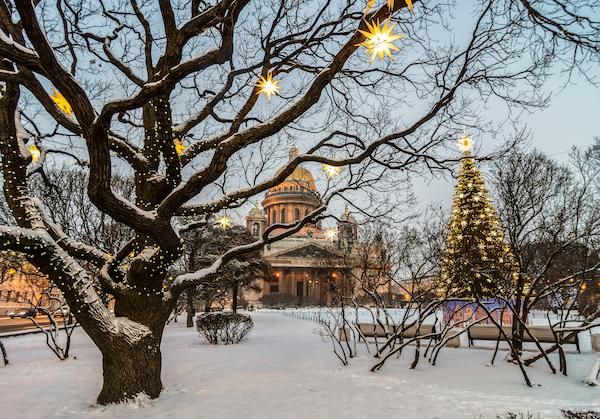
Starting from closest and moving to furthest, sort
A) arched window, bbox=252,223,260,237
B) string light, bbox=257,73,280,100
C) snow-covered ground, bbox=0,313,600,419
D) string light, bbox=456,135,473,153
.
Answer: snow-covered ground, bbox=0,313,600,419
string light, bbox=257,73,280,100
string light, bbox=456,135,473,153
arched window, bbox=252,223,260,237

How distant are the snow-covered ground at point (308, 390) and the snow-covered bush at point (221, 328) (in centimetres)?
453

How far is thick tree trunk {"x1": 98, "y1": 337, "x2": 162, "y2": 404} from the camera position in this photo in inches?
216

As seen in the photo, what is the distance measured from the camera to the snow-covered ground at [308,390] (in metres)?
5.40

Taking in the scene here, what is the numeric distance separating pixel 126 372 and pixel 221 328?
30.8 feet

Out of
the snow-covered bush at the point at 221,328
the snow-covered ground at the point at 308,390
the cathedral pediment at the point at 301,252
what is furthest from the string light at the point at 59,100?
the cathedral pediment at the point at 301,252

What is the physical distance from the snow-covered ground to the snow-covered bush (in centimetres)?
453

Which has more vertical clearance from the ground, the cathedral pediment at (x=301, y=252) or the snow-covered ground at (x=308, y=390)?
the cathedral pediment at (x=301, y=252)

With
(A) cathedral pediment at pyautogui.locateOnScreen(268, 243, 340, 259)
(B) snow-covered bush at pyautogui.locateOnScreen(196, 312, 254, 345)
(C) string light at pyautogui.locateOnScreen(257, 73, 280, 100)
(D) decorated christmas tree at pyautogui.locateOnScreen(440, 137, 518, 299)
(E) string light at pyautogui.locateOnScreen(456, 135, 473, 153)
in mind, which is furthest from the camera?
(A) cathedral pediment at pyautogui.locateOnScreen(268, 243, 340, 259)

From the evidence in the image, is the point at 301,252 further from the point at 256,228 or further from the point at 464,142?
the point at 464,142

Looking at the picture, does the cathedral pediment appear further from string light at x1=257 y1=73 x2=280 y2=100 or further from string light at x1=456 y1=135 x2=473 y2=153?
string light at x1=257 y1=73 x2=280 y2=100

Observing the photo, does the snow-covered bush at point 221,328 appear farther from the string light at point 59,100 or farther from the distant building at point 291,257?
the distant building at point 291,257

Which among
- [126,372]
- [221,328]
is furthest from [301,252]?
[126,372]

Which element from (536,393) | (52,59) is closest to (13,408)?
(52,59)

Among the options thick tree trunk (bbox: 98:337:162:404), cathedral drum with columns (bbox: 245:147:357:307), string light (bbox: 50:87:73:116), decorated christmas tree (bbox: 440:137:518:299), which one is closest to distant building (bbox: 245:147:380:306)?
cathedral drum with columns (bbox: 245:147:357:307)
